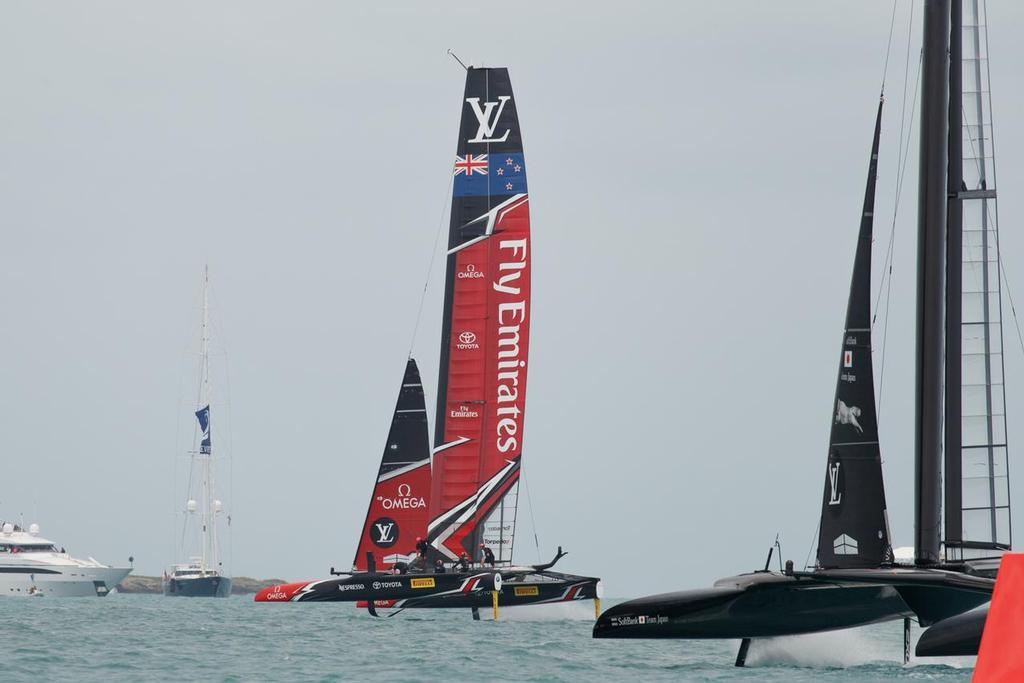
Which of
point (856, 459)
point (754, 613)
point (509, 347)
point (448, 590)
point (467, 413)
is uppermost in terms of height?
point (509, 347)

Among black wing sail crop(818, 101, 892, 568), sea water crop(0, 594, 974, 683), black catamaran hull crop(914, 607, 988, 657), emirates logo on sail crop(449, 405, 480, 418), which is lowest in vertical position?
sea water crop(0, 594, 974, 683)

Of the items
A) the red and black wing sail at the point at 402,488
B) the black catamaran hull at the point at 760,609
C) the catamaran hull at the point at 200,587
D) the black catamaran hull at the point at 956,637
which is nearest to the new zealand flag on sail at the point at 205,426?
the catamaran hull at the point at 200,587

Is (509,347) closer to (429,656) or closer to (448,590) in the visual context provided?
(448,590)

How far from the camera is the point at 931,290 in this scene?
14930 millimetres

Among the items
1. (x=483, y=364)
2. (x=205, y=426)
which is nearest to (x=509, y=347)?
(x=483, y=364)

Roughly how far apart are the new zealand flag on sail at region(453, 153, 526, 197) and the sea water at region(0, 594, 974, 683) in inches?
335

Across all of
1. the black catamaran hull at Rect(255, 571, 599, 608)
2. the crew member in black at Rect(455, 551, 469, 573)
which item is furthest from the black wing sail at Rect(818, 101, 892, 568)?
the crew member in black at Rect(455, 551, 469, 573)

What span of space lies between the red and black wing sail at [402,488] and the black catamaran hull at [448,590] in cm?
392

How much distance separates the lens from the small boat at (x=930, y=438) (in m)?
14.7

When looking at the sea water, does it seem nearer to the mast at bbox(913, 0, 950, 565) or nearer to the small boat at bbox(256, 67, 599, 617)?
the mast at bbox(913, 0, 950, 565)

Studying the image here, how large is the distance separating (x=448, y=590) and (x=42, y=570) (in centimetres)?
4435

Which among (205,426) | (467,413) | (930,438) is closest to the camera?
(930,438)

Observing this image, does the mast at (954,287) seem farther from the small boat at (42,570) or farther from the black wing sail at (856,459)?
the small boat at (42,570)

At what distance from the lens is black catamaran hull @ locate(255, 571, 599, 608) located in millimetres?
25014
